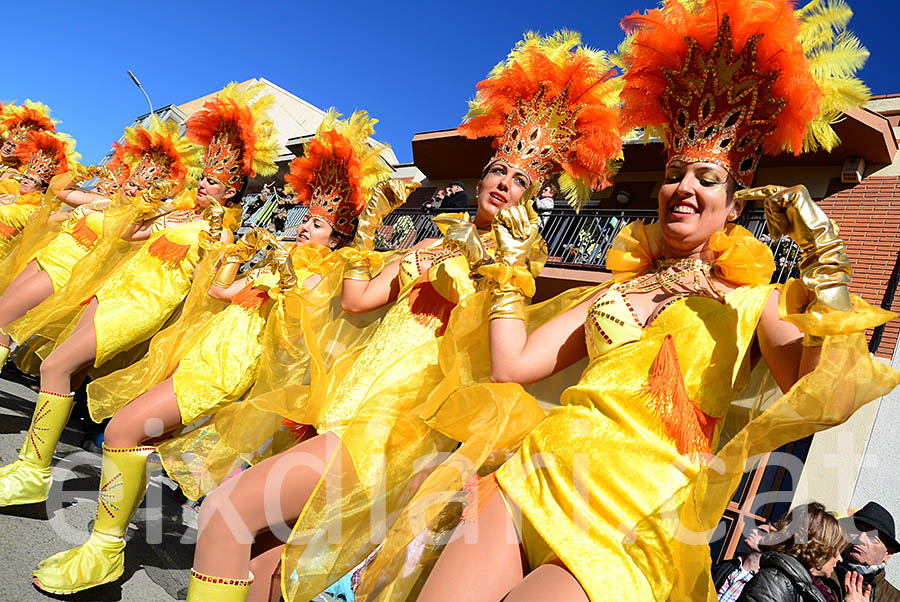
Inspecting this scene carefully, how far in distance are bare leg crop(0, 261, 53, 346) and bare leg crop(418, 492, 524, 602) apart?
13.7 feet

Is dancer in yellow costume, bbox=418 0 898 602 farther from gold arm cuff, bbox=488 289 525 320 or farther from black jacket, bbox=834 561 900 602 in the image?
black jacket, bbox=834 561 900 602

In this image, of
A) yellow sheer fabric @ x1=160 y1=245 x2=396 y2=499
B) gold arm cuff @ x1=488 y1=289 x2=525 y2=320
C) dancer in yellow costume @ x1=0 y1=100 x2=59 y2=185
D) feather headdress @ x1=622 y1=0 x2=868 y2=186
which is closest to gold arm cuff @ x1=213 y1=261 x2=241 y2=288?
yellow sheer fabric @ x1=160 y1=245 x2=396 y2=499

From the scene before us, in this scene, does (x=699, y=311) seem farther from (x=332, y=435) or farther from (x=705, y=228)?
(x=332, y=435)

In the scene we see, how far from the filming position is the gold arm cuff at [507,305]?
1829 millimetres

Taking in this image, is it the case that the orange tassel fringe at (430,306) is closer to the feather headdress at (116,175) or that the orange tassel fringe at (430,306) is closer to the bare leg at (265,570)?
the bare leg at (265,570)

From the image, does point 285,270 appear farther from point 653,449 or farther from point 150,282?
point 653,449

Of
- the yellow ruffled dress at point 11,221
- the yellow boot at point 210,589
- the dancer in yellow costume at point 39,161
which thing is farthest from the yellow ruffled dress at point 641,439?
the dancer in yellow costume at point 39,161

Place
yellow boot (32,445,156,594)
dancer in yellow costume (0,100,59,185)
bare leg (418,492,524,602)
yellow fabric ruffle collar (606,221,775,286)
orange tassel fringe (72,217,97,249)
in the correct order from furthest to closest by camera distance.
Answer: dancer in yellow costume (0,100,59,185)
orange tassel fringe (72,217,97,249)
yellow boot (32,445,156,594)
yellow fabric ruffle collar (606,221,775,286)
bare leg (418,492,524,602)

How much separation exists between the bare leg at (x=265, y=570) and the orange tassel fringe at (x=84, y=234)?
3.53 m

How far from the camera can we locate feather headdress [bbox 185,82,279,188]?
4012 millimetres

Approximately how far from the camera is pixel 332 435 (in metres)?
2.04

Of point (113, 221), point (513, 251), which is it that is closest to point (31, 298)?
point (113, 221)

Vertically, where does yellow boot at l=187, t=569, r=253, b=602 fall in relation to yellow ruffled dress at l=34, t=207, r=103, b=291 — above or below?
below

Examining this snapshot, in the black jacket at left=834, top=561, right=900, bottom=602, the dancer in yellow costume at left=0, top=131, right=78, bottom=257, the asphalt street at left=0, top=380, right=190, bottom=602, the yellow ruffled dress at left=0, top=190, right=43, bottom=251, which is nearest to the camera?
the asphalt street at left=0, top=380, right=190, bottom=602
